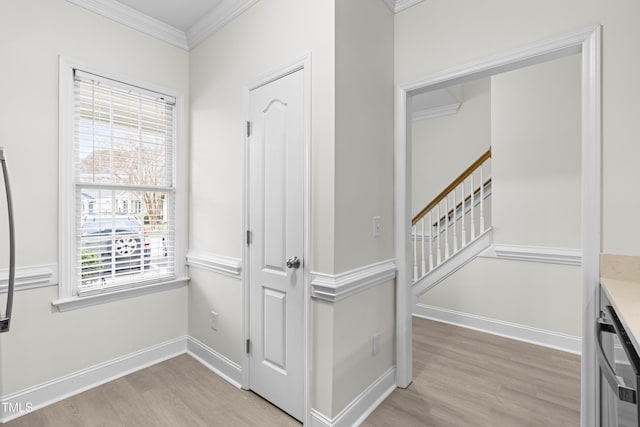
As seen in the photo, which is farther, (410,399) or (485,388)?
(485,388)

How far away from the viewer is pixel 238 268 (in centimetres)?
228

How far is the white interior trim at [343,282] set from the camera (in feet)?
5.59

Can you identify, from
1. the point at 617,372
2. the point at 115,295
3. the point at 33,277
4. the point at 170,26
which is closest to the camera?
the point at 617,372

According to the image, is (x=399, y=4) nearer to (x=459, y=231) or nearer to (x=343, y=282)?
(x=343, y=282)

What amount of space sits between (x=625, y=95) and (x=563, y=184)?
165cm

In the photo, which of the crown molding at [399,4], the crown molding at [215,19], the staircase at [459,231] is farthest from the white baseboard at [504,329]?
the crown molding at [215,19]

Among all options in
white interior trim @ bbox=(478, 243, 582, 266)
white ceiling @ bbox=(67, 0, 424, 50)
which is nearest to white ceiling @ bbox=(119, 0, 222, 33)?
white ceiling @ bbox=(67, 0, 424, 50)

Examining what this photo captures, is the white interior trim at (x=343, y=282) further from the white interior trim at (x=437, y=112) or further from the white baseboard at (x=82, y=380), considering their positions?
the white interior trim at (x=437, y=112)

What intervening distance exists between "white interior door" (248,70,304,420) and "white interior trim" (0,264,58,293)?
1.28 metres

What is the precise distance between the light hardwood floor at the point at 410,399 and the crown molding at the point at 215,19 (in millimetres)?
2686

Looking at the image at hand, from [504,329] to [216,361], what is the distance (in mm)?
2759

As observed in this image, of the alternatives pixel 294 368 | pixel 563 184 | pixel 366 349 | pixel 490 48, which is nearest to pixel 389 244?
pixel 366 349

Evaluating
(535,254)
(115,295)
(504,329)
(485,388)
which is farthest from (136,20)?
(504,329)

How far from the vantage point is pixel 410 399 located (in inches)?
82.7
